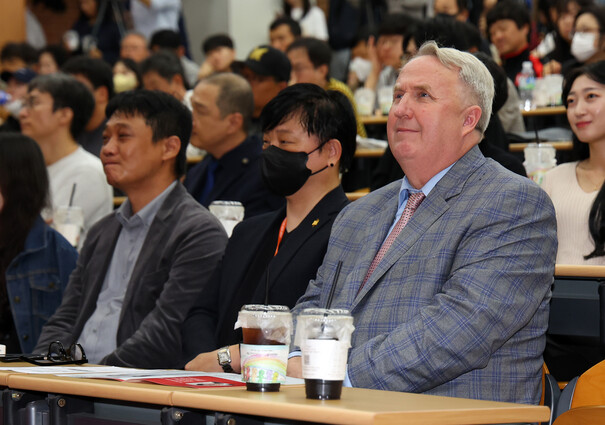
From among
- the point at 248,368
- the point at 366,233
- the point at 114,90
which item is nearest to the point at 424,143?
the point at 366,233

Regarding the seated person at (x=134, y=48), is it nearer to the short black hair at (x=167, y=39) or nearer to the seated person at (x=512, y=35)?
the short black hair at (x=167, y=39)

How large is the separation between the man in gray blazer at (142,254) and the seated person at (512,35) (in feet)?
11.3

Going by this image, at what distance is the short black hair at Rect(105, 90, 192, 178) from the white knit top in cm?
144

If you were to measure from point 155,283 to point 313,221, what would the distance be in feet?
2.19

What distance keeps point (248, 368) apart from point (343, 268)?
0.76 metres

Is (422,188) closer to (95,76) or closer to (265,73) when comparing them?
(265,73)

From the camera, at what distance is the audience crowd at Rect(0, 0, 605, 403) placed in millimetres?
2232

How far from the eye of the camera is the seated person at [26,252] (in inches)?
151

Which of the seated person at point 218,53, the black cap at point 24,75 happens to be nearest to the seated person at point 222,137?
the black cap at point 24,75

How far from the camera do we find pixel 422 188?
2531 mm

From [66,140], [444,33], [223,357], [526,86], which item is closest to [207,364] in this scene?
[223,357]

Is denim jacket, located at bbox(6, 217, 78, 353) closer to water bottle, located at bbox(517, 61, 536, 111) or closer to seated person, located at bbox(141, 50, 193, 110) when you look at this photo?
seated person, located at bbox(141, 50, 193, 110)

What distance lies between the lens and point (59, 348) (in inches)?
100

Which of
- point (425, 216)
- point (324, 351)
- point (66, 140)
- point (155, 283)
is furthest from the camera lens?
point (66, 140)
